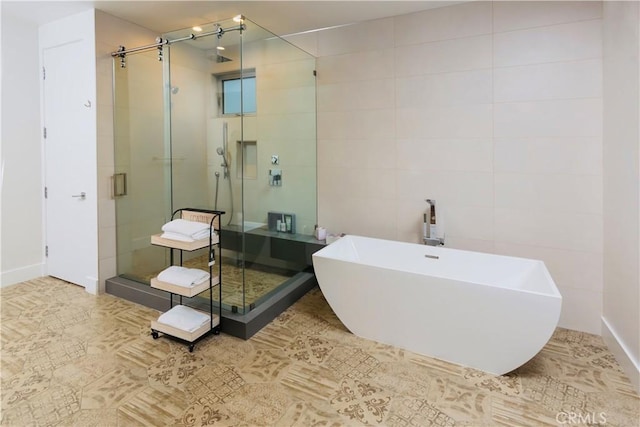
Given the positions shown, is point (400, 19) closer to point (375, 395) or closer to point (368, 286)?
point (368, 286)

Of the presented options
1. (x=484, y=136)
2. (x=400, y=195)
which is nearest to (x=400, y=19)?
(x=484, y=136)

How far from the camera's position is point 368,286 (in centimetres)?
238

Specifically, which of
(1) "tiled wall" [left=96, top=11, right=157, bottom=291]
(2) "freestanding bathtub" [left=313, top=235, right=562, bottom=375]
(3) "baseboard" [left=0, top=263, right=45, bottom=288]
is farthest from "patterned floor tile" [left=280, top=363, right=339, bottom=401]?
(3) "baseboard" [left=0, top=263, right=45, bottom=288]

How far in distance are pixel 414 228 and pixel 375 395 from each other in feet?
5.59

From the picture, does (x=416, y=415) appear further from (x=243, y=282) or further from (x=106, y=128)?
(x=106, y=128)

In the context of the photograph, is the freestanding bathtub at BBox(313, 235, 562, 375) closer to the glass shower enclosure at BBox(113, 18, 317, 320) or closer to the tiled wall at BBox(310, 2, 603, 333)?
the tiled wall at BBox(310, 2, 603, 333)

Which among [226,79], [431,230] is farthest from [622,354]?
[226,79]

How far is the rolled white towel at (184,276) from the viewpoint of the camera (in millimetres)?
2383

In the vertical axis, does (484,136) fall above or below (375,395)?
above

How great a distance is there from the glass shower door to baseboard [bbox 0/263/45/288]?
3.51ft

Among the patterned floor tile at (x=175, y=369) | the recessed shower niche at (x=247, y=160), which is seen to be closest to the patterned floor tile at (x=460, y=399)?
the patterned floor tile at (x=175, y=369)

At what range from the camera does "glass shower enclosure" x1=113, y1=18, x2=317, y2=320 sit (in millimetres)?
2779

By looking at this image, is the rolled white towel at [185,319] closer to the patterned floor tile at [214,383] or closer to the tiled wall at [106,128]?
the patterned floor tile at [214,383]

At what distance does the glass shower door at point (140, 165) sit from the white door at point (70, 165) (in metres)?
0.23
